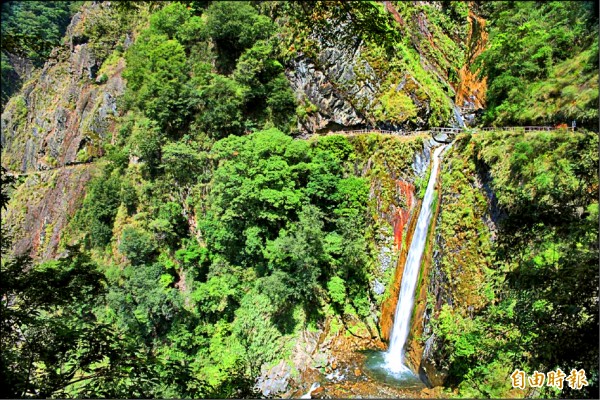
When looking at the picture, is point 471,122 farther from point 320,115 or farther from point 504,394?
point 504,394

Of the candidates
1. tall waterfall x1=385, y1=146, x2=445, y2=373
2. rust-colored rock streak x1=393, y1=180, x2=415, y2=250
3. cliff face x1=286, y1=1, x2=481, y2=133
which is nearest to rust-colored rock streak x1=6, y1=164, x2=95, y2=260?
cliff face x1=286, y1=1, x2=481, y2=133

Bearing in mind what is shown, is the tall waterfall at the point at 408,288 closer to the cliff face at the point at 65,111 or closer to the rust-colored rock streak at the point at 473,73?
the rust-colored rock streak at the point at 473,73

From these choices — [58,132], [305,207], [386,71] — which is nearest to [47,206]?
[58,132]

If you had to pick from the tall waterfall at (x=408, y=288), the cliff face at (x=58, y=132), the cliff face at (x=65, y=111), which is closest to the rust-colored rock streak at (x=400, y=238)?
the tall waterfall at (x=408, y=288)

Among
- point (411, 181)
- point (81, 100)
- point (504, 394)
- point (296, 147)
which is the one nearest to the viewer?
point (504, 394)

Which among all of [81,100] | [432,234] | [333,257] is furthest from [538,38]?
[81,100]

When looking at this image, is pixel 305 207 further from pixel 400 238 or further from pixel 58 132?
pixel 58 132
